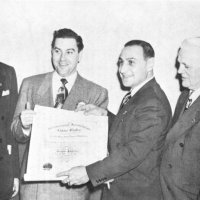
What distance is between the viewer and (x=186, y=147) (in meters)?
1.83

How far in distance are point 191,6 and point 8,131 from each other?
1.98 meters

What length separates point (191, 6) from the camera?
2.83 meters

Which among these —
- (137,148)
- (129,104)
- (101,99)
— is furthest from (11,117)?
(137,148)

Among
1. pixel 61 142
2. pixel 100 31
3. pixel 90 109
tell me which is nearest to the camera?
pixel 61 142

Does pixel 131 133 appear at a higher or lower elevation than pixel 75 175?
higher

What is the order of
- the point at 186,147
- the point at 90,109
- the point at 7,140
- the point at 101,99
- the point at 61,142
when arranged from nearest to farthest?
the point at 186,147 → the point at 61,142 → the point at 90,109 → the point at 7,140 → the point at 101,99

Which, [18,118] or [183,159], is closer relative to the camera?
[183,159]

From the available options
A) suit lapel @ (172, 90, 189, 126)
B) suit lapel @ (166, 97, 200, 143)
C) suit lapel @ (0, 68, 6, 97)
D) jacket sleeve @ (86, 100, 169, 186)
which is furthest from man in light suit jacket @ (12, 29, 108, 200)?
suit lapel @ (166, 97, 200, 143)

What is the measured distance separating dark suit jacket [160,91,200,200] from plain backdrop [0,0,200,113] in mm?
1028

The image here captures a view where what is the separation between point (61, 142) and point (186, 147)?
30.7 inches

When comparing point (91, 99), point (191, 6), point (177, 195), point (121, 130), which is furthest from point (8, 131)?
point (191, 6)

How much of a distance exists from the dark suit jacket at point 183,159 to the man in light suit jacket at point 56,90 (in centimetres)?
68

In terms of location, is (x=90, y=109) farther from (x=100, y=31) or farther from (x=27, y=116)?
(x=100, y=31)

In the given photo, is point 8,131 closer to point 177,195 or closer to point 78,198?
point 78,198
